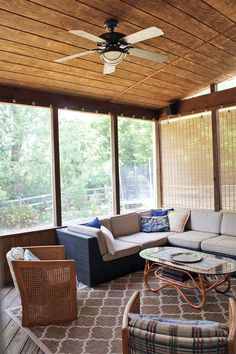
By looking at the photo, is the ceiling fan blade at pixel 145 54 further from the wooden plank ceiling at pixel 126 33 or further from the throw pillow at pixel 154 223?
the throw pillow at pixel 154 223

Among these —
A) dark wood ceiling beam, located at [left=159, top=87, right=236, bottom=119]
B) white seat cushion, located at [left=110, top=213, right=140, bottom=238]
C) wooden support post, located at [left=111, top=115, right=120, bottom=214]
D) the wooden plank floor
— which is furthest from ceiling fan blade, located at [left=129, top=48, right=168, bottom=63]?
white seat cushion, located at [left=110, top=213, right=140, bottom=238]

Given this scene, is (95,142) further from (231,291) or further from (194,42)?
(231,291)

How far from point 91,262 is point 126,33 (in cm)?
276

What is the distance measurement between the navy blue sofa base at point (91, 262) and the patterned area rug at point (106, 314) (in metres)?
0.12

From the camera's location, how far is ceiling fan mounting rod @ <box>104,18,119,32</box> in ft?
10.6

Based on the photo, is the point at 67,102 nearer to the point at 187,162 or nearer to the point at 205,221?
the point at 187,162

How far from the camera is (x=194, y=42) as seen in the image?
158 inches

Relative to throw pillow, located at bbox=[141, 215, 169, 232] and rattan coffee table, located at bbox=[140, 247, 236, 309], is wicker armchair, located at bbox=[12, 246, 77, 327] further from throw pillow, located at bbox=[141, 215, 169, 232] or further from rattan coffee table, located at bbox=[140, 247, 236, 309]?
throw pillow, located at bbox=[141, 215, 169, 232]

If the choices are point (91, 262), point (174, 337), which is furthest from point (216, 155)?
point (174, 337)

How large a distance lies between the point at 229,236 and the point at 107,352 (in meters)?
2.88

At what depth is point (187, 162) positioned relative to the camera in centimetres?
589

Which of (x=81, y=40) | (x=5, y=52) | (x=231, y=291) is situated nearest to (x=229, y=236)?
(x=231, y=291)

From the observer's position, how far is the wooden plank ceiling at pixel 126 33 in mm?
3059

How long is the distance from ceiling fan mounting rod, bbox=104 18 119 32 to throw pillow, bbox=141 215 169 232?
10.5 ft
